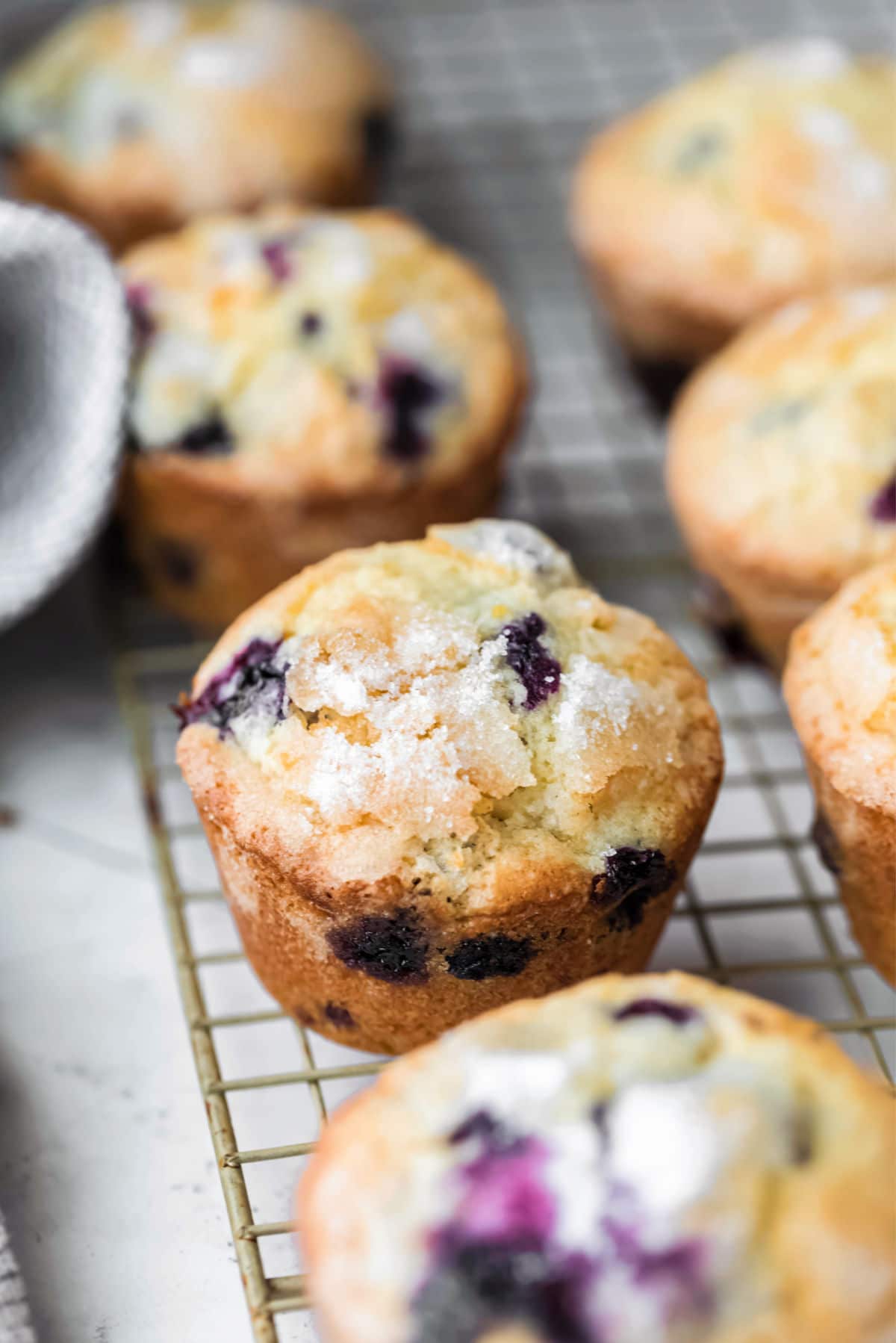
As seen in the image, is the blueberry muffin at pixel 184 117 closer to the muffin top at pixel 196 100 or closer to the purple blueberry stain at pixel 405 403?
the muffin top at pixel 196 100

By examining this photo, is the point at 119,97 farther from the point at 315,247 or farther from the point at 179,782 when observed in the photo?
the point at 179,782

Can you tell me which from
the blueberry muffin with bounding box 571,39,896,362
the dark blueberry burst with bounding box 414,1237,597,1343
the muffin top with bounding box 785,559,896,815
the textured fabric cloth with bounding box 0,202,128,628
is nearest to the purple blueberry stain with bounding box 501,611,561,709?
the muffin top with bounding box 785,559,896,815

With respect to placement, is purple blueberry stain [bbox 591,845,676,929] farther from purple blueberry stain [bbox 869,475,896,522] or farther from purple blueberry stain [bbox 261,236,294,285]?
purple blueberry stain [bbox 261,236,294,285]

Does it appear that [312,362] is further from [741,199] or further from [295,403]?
[741,199]

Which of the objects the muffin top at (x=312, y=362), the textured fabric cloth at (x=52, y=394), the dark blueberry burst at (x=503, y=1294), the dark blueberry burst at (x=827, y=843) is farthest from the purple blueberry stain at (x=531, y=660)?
the textured fabric cloth at (x=52, y=394)

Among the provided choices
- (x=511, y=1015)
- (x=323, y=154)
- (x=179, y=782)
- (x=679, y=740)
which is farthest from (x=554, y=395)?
(x=511, y=1015)

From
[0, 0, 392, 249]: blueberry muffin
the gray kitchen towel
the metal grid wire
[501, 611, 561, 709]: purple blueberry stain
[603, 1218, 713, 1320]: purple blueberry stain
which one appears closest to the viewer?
[603, 1218, 713, 1320]: purple blueberry stain
